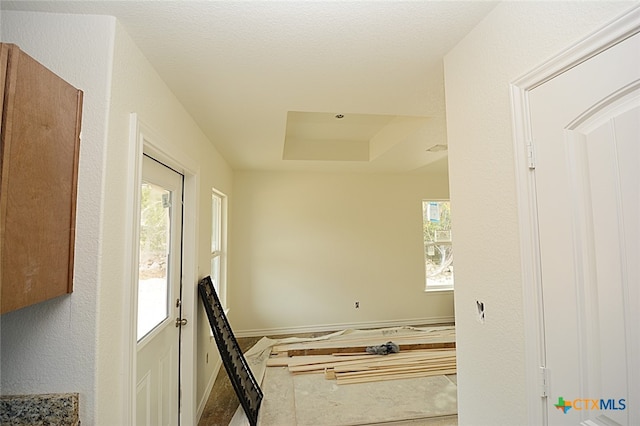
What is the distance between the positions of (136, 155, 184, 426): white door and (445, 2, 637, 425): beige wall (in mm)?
1613

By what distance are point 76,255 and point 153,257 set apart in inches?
29.8

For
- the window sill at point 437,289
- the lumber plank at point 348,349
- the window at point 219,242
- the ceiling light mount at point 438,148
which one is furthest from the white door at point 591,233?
the window sill at point 437,289

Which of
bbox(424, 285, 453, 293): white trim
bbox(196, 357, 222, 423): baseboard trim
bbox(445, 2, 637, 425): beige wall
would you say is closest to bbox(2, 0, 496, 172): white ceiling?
bbox(445, 2, 637, 425): beige wall

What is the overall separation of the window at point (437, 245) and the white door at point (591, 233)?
3.97 m

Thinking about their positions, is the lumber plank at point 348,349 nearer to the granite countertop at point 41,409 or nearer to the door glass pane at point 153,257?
the door glass pane at point 153,257

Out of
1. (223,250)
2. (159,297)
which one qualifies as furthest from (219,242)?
(159,297)

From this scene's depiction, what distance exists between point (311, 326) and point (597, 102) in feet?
13.8

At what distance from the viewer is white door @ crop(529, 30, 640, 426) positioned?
71cm

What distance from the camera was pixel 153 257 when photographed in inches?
70.0

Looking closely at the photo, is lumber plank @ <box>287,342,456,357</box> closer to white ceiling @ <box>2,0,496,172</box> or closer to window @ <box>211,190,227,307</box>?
window @ <box>211,190,227,307</box>

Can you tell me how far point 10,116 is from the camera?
751 mm

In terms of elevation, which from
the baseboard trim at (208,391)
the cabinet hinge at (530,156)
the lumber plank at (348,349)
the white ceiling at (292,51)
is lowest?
the baseboard trim at (208,391)

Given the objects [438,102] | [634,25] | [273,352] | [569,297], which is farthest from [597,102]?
[273,352]

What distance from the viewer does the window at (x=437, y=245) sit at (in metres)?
4.78
